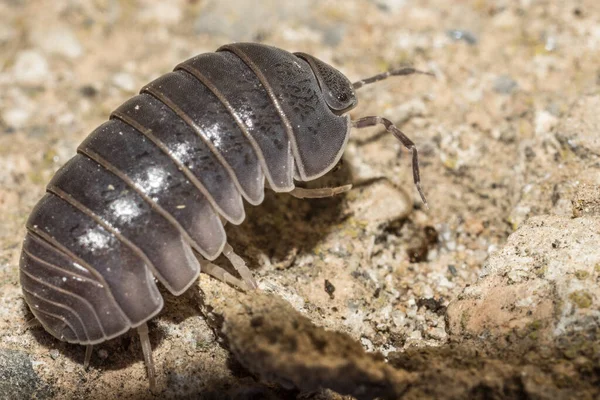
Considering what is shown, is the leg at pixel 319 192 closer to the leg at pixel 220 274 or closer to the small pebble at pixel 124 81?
the leg at pixel 220 274

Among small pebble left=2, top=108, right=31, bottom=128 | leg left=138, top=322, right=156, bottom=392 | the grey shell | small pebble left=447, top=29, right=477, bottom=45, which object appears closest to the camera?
the grey shell

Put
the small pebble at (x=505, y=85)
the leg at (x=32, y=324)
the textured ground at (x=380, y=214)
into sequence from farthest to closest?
the small pebble at (x=505, y=85) < the leg at (x=32, y=324) < the textured ground at (x=380, y=214)

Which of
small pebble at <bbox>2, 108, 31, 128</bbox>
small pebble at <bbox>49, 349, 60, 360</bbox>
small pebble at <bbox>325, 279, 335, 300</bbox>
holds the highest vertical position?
small pebble at <bbox>2, 108, 31, 128</bbox>

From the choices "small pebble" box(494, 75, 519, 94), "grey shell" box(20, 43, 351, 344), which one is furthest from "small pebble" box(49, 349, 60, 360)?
"small pebble" box(494, 75, 519, 94)

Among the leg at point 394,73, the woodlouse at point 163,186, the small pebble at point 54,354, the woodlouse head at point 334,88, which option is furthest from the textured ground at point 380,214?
the woodlouse head at point 334,88

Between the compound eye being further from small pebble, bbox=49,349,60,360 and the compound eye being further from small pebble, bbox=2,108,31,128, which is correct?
small pebble, bbox=2,108,31,128

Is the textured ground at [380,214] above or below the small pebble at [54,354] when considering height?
above
